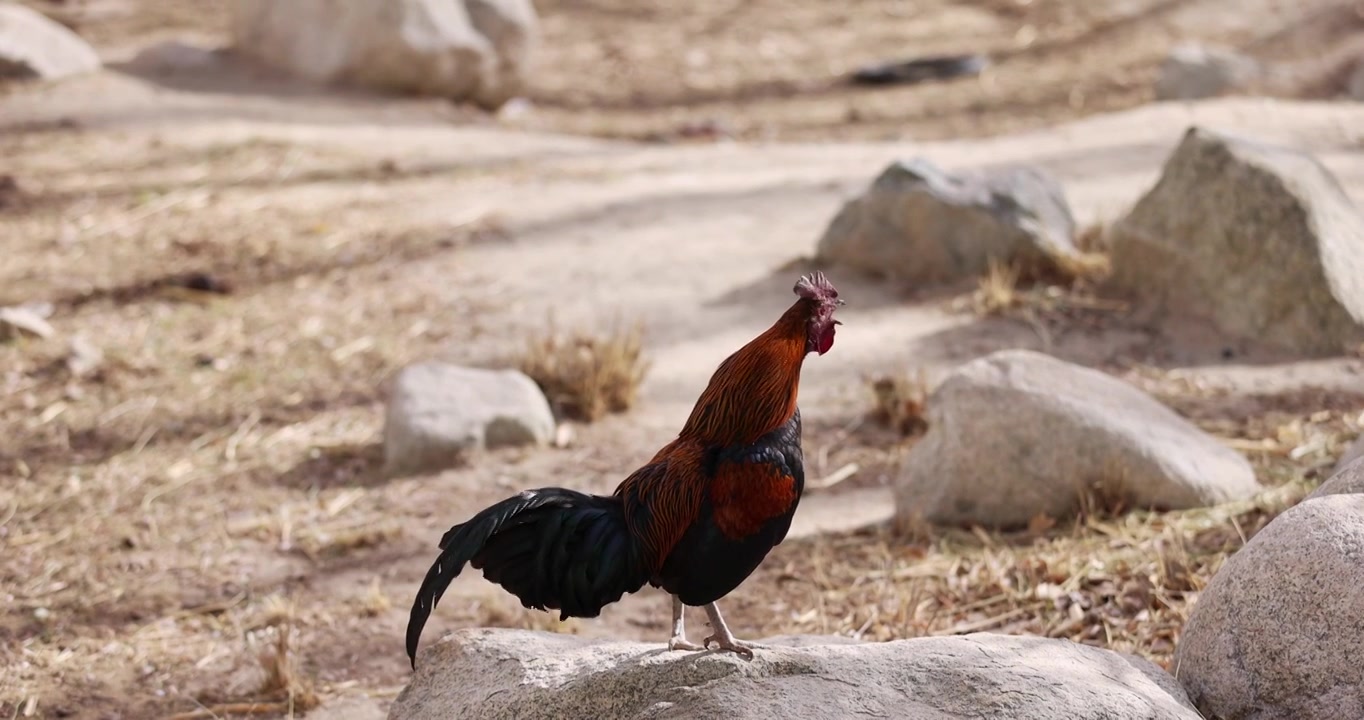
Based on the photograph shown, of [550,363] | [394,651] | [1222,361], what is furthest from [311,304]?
[1222,361]

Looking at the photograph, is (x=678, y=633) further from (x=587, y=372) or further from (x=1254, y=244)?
(x=1254, y=244)

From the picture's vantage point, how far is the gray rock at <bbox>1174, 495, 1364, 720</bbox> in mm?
3229

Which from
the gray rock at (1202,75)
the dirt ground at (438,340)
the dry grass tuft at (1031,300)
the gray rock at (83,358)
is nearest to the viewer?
the dirt ground at (438,340)

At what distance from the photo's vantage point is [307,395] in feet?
22.8

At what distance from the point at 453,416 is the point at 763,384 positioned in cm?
320

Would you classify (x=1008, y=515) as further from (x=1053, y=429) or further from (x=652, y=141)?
(x=652, y=141)

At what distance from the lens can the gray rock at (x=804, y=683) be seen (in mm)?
3068

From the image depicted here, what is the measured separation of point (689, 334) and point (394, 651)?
3.16 meters

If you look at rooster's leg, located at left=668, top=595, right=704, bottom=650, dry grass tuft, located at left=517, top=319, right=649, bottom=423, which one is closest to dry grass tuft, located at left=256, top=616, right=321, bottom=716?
rooster's leg, located at left=668, top=595, right=704, bottom=650

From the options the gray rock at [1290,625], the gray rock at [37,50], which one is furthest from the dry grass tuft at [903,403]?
the gray rock at [37,50]

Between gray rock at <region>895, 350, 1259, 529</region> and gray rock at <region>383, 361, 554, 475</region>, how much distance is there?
1815 mm

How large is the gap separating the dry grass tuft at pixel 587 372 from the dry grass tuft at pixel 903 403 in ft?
3.80

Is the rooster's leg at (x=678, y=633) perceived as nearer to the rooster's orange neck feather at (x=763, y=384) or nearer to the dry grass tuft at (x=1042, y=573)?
the rooster's orange neck feather at (x=763, y=384)

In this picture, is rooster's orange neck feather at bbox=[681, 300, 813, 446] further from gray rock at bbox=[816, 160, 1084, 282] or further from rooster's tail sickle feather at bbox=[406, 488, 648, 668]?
gray rock at bbox=[816, 160, 1084, 282]
